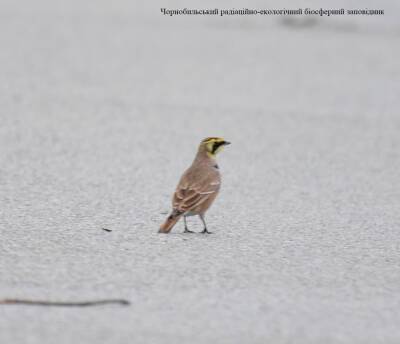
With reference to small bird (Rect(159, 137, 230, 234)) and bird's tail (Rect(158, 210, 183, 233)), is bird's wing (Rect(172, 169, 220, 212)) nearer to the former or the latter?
small bird (Rect(159, 137, 230, 234))

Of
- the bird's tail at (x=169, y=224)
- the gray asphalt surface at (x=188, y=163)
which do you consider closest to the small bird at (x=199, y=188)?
the bird's tail at (x=169, y=224)

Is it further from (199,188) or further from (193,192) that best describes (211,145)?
(193,192)

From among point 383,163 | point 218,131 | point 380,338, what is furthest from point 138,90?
point 380,338

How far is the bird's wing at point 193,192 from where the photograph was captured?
309 inches

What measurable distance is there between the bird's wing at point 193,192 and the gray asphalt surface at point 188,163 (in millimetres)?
265

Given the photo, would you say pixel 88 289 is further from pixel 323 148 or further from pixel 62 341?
pixel 323 148

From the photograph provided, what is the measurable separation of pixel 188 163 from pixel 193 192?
3.35 metres

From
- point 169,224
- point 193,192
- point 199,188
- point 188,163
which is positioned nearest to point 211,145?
point 199,188

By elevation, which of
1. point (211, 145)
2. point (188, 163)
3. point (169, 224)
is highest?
point (211, 145)

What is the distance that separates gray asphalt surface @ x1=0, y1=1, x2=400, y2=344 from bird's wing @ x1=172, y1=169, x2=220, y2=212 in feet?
0.87

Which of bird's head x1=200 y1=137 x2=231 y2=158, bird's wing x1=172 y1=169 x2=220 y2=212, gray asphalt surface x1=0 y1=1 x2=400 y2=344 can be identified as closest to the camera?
gray asphalt surface x1=0 y1=1 x2=400 y2=344

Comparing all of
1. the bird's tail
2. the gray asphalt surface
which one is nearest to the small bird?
the bird's tail

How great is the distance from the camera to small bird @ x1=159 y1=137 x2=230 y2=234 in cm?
786

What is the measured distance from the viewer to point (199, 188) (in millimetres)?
8141
